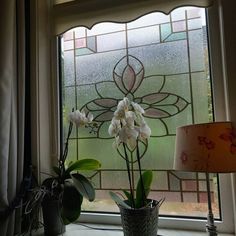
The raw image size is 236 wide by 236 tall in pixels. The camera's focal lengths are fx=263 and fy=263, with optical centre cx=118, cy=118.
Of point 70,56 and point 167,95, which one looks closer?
point 167,95

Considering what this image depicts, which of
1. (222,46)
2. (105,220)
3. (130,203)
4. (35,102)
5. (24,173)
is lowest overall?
(105,220)

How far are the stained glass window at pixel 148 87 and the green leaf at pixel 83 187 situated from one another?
0.75 feet

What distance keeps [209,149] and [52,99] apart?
96 cm

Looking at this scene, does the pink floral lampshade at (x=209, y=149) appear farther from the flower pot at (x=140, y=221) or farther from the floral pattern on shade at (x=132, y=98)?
the floral pattern on shade at (x=132, y=98)

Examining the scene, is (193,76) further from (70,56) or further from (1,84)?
(1,84)

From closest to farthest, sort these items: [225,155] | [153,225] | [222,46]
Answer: [225,155] → [153,225] → [222,46]

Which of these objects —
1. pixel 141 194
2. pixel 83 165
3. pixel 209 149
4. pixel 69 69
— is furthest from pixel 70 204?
pixel 69 69

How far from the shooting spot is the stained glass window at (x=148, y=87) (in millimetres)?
1281

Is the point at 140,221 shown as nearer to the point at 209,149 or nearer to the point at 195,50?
the point at 209,149

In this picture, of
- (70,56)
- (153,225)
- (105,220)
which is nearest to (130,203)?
(153,225)

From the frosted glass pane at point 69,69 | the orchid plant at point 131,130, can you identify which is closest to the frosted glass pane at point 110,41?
the frosted glass pane at point 69,69

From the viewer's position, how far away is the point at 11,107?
124cm

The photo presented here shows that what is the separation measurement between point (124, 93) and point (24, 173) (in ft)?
2.17

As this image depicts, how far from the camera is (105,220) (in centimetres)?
137
